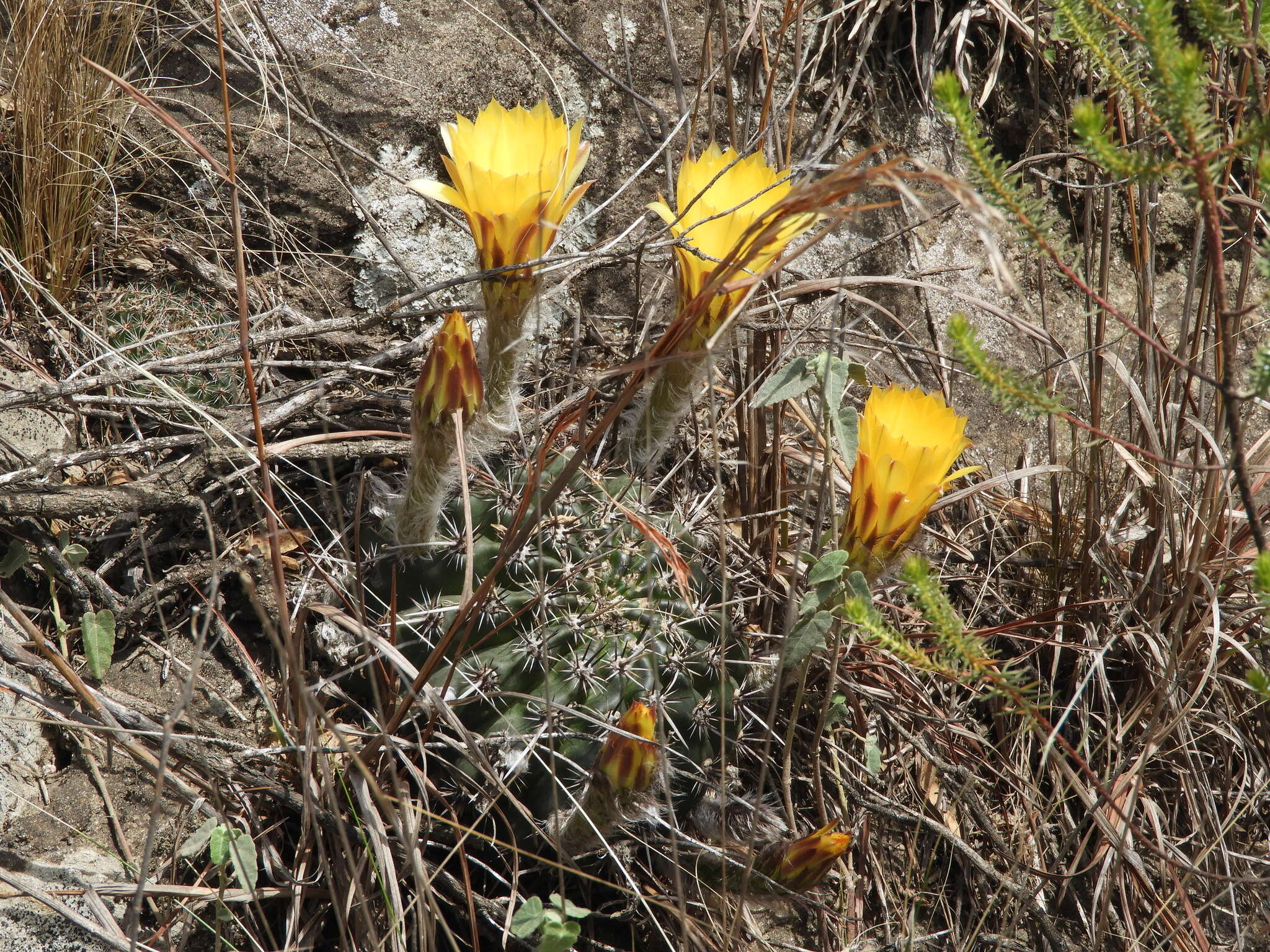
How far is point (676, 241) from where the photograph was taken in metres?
1.14

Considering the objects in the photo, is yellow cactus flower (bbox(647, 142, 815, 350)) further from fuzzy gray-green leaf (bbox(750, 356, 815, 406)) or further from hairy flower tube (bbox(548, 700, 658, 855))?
hairy flower tube (bbox(548, 700, 658, 855))

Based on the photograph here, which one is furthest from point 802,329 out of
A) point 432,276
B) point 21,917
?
point 21,917

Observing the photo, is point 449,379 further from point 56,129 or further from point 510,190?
point 56,129

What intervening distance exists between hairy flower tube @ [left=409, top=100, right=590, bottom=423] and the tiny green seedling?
69 cm

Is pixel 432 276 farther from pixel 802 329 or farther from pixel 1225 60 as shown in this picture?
pixel 1225 60

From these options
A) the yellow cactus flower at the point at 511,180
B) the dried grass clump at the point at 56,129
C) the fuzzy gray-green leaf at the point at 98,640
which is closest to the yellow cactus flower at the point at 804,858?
the yellow cactus flower at the point at 511,180

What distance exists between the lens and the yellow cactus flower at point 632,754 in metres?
1.06

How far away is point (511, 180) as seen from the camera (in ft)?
3.80

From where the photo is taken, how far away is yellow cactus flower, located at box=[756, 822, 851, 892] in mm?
1133

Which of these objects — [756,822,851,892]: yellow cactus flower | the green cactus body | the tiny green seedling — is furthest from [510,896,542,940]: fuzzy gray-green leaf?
[756,822,851,892]: yellow cactus flower

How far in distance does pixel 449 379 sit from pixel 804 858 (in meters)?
0.70

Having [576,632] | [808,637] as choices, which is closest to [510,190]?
[576,632]

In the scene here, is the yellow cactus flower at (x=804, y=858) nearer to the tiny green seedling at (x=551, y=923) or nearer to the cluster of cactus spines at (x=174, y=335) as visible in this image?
the tiny green seedling at (x=551, y=923)

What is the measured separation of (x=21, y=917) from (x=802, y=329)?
4.00 ft
